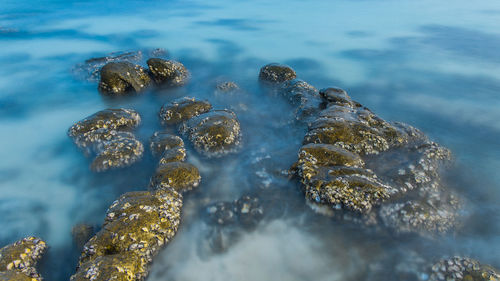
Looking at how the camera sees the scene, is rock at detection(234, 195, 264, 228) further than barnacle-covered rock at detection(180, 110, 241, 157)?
No

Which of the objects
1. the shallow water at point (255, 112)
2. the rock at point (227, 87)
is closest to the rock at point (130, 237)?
the shallow water at point (255, 112)

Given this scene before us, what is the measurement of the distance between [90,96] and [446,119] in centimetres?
1465

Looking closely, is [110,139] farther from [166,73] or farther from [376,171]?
[376,171]

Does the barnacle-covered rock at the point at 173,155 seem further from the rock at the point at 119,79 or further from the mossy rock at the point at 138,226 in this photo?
the rock at the point at 119,79

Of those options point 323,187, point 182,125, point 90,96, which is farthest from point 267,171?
point 90,96

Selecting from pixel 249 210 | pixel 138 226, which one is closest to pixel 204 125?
pixel 249 210

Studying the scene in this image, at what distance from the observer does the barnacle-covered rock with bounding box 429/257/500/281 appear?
514 cm

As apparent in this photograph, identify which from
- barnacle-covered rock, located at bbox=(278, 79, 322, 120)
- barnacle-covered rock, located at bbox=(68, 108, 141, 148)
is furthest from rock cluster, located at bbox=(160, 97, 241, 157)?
barnacle-covered rock, located at bbox=(278, 79, 322, 120)

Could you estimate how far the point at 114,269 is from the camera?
500 centimetres

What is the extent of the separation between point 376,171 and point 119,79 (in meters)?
10.6

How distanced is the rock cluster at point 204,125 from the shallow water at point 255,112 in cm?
39

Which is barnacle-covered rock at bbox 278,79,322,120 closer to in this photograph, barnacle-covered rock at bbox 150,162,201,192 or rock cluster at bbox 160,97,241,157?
rock cluster at bbox 160,97,241,157

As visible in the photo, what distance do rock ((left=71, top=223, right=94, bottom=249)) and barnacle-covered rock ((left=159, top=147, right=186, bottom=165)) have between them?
232 centimetres

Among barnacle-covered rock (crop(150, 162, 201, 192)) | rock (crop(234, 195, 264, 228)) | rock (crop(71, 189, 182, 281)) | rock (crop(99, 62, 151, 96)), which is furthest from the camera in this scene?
rock (crop(99, 62, 151, 96))
